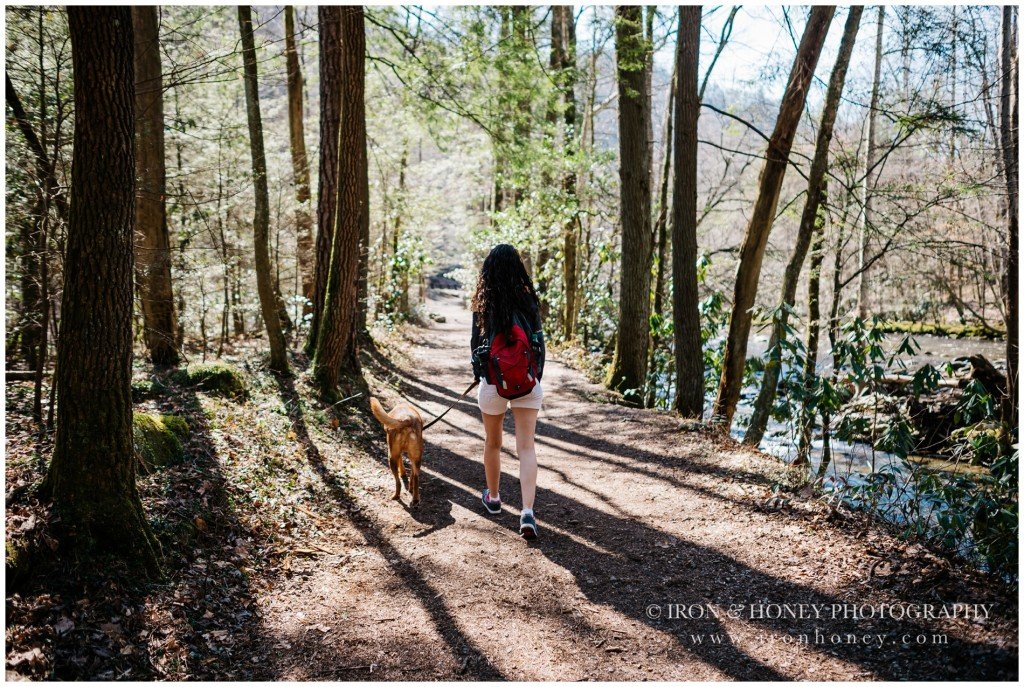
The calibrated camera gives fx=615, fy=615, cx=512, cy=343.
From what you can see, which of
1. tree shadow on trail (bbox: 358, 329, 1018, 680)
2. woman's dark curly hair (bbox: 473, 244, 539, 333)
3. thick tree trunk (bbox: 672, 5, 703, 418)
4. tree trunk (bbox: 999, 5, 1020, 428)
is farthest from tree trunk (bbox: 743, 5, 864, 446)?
woman's dark curly hair (bbox: 473, 244, 539, 333)

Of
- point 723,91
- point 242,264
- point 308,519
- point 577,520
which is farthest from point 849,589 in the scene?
point 242,264

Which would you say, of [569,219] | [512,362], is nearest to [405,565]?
[512,362]

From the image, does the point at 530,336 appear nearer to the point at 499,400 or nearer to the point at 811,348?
the point at 499,400

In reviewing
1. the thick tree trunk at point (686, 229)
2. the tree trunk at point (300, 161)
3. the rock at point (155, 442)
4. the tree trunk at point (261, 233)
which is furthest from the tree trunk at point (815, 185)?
the tree trunk at point (300, 161)

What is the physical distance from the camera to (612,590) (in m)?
3.98

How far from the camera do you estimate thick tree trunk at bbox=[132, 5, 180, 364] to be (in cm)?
818

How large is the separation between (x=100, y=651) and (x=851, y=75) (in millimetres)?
11017

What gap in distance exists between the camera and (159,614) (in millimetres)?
3291

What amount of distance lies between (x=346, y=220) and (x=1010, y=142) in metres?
7.28

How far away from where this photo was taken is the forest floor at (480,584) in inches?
123

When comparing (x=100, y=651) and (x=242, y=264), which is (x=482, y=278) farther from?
(x=242, y=264)

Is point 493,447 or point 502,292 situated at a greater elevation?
point 502,292

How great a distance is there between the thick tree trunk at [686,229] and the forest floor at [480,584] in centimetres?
280

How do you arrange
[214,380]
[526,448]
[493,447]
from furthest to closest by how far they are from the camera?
1. [214,380]
2. [493,447]
3. [526,448]
